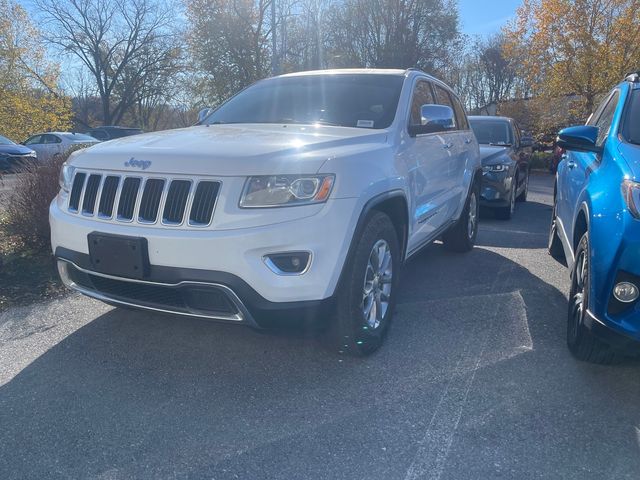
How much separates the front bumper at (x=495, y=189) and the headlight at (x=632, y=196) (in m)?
5.75

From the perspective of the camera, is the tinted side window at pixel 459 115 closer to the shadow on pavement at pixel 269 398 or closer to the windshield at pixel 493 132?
the shadow on pavement at pixel 269 398

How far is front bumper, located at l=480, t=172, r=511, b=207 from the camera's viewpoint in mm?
8453

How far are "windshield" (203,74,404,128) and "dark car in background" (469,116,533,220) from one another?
4522 millimetres

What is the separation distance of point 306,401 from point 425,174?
6.81ft

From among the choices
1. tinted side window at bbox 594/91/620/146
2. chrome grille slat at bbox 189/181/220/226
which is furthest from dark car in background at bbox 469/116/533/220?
chrome grille slat at bbox 189/181/220/226

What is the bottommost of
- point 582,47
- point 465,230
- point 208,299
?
point 465,230

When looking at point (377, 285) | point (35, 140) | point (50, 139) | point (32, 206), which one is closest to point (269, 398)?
point (377, 285)

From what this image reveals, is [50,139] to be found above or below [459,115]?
below

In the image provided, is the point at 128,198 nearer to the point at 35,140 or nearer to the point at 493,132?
the point at 493,132

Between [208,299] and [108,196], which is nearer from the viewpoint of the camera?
[208,299]

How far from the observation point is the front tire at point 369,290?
311 centimetres

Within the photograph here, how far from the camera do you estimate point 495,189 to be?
28.0 feet

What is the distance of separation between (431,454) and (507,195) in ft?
22.3

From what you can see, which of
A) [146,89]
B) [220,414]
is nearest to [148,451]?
[220,414]
